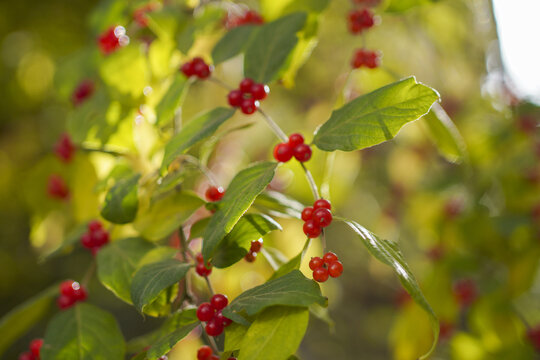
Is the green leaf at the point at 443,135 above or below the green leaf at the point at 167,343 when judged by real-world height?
below

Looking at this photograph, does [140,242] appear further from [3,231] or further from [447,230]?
[3,231]

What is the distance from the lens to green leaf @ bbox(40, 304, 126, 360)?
2.22 feet

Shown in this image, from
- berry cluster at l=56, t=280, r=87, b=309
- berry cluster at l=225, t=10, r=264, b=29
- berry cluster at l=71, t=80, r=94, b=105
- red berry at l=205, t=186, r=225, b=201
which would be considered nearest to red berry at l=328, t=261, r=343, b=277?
red berry at l=205, t=186, r=225, b=201

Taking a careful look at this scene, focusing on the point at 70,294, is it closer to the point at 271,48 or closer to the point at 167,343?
the point at 167,343

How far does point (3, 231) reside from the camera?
2848 mm

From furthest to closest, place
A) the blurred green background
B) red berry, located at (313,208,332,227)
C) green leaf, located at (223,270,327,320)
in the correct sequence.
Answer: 1. the blurred green background
2. red berry, located at (313,208,332,227)
3. green leaf, located at (223,270,327,320)

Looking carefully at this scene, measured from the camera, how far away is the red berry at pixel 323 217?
23.9 inches

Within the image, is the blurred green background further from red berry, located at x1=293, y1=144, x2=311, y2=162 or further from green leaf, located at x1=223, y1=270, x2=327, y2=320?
green leaf, located at x1=223, y1=270, x2=327, y2=320

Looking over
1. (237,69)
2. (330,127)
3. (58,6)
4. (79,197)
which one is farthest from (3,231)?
(330,127)

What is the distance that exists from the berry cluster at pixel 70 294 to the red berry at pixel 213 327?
306mm

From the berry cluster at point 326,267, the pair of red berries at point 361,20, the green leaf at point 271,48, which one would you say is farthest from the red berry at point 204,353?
the pair of red berries at point 361,20

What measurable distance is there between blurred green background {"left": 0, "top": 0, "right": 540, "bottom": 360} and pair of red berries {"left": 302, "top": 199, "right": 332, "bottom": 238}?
202mm

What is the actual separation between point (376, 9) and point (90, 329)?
2.57 ft

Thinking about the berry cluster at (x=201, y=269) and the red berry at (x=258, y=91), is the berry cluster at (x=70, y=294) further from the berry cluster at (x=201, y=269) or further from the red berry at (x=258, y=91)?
the red berry at (x=258, y=91)
